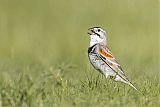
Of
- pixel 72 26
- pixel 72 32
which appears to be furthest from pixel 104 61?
pixel 72 26

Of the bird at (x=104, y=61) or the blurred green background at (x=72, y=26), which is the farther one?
the blurred green background at (x=72, y=26)

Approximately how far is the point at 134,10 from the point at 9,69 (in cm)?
639

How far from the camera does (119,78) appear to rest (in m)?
8.66

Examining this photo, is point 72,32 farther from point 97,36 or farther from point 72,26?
point 97,36

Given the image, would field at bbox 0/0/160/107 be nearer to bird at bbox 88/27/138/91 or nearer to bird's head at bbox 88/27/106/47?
bird's head at bbox 88/27/106/47

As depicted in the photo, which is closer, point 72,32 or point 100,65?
point 100,65

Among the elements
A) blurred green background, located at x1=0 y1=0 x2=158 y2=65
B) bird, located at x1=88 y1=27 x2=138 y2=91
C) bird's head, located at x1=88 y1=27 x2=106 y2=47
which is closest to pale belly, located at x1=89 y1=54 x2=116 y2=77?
bird, located at x1=88 y1=27 x2=138 y2=91

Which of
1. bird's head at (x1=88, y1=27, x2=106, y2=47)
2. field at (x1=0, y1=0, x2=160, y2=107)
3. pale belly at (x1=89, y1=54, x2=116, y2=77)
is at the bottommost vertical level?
pale belly at (x1=89, y1=54, x2=116, y2=77)

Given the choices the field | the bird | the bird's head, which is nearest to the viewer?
the bird

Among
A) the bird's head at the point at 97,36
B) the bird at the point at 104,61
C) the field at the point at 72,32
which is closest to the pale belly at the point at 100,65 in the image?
the bird at the point at 104,61

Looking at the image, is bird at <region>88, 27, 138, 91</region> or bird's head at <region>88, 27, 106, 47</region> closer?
bird at <region>88, 27, 138, 91</region>

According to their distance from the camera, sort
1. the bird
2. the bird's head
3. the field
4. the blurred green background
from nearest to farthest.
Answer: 1. the bird
2. the bird's head
3. the field
4. the blurred green background

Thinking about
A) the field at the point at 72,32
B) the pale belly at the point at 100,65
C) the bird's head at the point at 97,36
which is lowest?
the pale belly at the point at 100,65

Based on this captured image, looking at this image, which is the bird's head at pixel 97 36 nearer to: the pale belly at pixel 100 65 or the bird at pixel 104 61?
the bird at pixel 104 61
